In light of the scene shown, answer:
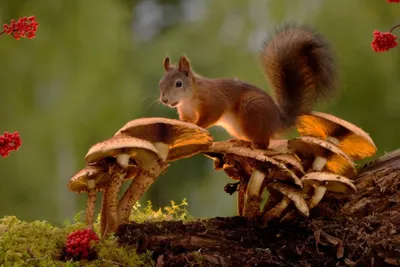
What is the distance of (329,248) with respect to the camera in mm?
1587

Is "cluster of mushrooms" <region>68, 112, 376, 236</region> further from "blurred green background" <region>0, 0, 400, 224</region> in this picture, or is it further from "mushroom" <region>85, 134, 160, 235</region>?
"blurred green background" <region>0, 0, 400, 224</region>

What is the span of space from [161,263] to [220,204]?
2.94 meters

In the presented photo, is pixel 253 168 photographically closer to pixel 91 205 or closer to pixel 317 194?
pixel 317 194

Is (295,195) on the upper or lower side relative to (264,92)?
lower

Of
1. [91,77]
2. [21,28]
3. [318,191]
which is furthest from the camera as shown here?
[91,77]

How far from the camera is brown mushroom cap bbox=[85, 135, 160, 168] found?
1.43 meters

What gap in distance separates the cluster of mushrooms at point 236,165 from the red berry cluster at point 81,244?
0.27 ft

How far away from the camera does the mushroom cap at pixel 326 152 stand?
162 cm

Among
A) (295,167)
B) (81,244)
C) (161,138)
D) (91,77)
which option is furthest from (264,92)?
(91,77)

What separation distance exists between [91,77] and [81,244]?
2.98 meters

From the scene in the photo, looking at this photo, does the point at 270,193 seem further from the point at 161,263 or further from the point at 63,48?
the point at 63,48

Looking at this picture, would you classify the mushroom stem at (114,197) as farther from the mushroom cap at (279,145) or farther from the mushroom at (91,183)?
the mushroom cap at (279,145)

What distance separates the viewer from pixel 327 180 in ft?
5.11

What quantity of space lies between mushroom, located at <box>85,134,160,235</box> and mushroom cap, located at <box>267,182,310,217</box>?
33 cm
